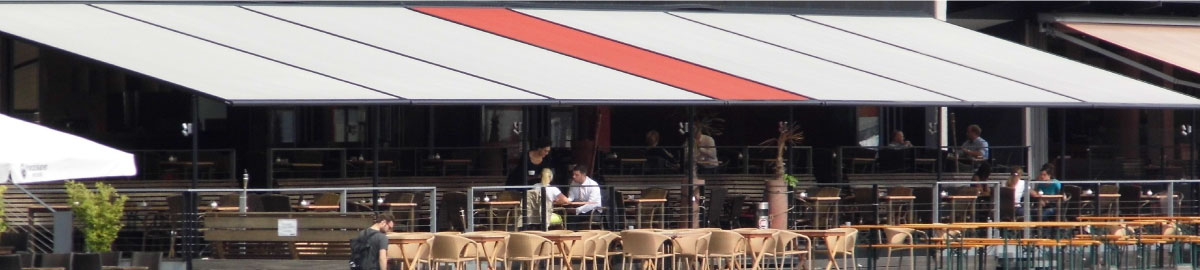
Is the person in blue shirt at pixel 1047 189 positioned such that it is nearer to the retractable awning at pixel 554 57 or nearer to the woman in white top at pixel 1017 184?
the woman in white top at pixel 1017 184

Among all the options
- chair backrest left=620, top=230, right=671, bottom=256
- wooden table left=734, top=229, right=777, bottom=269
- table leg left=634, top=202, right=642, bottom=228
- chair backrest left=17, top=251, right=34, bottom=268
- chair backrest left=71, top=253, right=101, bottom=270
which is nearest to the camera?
chair backrest left=71, top=253, right=101, bottom=270

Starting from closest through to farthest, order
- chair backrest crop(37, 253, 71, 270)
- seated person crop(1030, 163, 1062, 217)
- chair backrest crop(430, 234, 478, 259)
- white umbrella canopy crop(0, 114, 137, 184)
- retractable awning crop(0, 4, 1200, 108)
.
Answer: white umbrella canopy crop(0, 114, 137, 184)
chair backrest crop(37, 253, 71, 270)
chair backrest crop(430, 234, 478, 259)
retractable awning crop(0, 4, 1200, 108)
seated person crop(1030, 163, 1062, 217)

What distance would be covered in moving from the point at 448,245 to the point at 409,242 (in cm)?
33

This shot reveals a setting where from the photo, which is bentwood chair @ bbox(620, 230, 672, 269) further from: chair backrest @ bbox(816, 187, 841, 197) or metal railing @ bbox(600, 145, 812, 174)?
metal railing @ bbox(600, 145, 812, 174)

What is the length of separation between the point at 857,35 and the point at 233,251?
979cm

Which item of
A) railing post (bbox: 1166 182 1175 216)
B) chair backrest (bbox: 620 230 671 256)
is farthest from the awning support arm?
chair backrest (bbox: 620 230 671 256)

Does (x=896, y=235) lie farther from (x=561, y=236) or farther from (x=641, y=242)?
(x=561, y=236)

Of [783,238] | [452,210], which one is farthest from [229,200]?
[783,238]

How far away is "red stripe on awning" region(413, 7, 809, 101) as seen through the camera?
19.5 metres

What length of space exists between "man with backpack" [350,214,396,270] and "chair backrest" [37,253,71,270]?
2083 mm

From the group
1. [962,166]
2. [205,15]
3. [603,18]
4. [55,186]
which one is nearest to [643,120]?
[603,18]

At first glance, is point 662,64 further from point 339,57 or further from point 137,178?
point 137,178

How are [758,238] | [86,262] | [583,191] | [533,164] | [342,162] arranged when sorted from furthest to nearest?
[342,162] < [533,164] < [583,191] < [758,238] < [86,262]

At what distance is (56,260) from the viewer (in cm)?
1479
